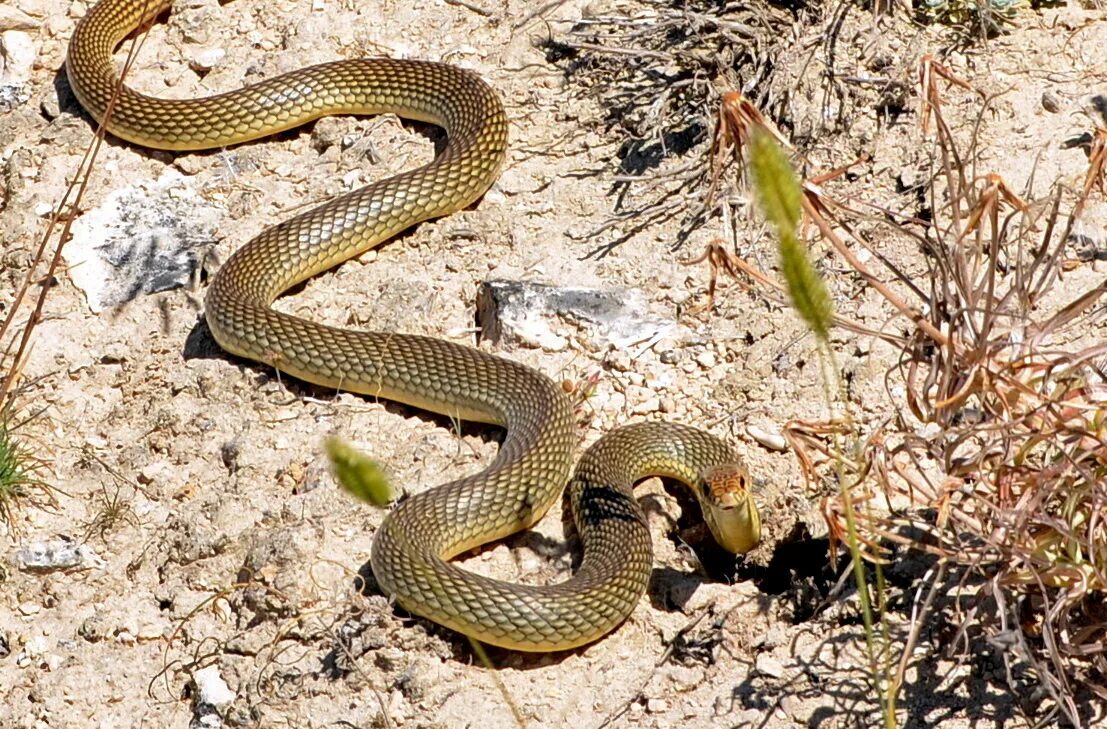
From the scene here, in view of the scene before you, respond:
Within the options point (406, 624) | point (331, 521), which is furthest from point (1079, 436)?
point (331, 521)

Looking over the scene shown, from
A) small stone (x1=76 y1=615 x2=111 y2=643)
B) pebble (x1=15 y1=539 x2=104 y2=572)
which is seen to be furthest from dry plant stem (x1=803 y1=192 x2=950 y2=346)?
pebble (x1=15 y1=539 x2=104 y2=572)

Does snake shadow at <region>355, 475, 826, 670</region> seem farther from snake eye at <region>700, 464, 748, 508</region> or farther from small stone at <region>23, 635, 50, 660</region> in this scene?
small stone at <region>23, 635, 50, 660</region>

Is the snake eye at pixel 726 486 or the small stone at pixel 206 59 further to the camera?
the small stone at pixel 206 59

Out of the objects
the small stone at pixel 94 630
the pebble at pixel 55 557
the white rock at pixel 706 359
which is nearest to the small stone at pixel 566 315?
the white rock at pixel 706 359

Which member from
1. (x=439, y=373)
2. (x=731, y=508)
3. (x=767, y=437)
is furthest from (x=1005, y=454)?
(x=439, y=373)

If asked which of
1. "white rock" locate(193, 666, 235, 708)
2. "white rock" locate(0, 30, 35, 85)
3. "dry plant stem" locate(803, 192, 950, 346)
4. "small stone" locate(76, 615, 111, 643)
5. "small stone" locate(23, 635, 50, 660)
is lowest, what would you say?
"small stone" locate(23, 635, 50, 660)

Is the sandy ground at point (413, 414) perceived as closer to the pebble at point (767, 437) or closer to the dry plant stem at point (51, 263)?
the pebble at point (767, 437)
